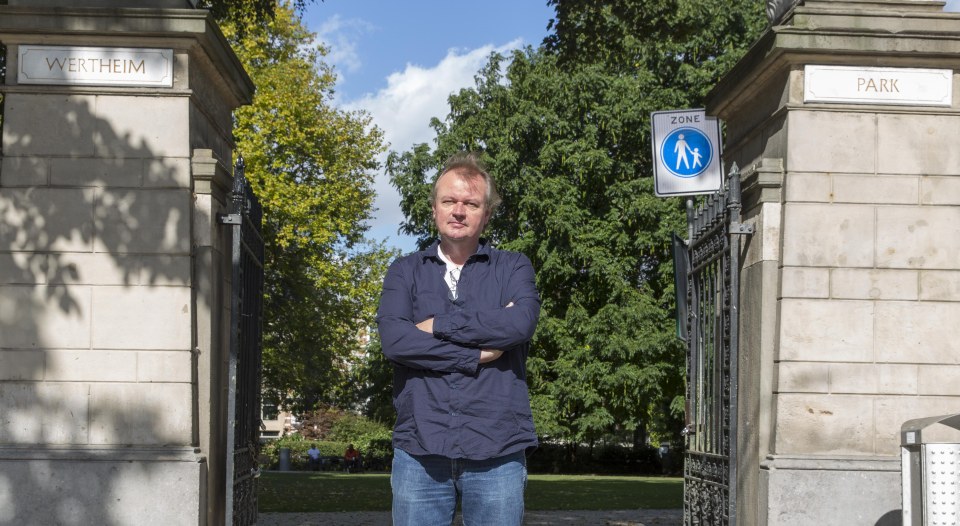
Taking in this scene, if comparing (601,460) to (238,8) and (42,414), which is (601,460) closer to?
(238,8)

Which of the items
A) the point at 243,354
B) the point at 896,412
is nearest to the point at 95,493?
the point at 243,354

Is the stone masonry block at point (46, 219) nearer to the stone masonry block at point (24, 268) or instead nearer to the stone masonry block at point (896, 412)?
the stone masonry block at point (24, 268)

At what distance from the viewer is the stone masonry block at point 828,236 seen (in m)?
7.33

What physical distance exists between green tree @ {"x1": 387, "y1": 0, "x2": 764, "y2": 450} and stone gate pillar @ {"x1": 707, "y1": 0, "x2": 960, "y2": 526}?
2252cm

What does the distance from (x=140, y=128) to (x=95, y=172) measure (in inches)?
15.0

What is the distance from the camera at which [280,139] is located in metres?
28.8

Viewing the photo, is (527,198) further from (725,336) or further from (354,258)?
(725,336)

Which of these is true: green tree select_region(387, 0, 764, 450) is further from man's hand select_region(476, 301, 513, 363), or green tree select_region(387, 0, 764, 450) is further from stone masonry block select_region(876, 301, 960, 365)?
man's hand select_region(476, 301, 513, 363)

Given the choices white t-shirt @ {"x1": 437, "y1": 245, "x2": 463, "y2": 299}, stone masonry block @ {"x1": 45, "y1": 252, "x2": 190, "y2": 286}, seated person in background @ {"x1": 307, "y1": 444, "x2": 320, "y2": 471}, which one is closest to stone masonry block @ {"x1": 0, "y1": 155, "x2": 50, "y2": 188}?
stone masonry block @ {"x1": 45, "y1": 252, "x2": 190, "y2": 286}

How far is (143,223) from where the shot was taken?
729 centimetres

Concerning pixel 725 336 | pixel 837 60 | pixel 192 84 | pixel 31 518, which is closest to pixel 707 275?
pixel 725 336

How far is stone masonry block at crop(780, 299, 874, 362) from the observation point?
7289 millimetres

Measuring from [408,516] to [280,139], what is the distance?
25606mm

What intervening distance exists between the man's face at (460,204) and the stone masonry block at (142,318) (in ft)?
11.6
